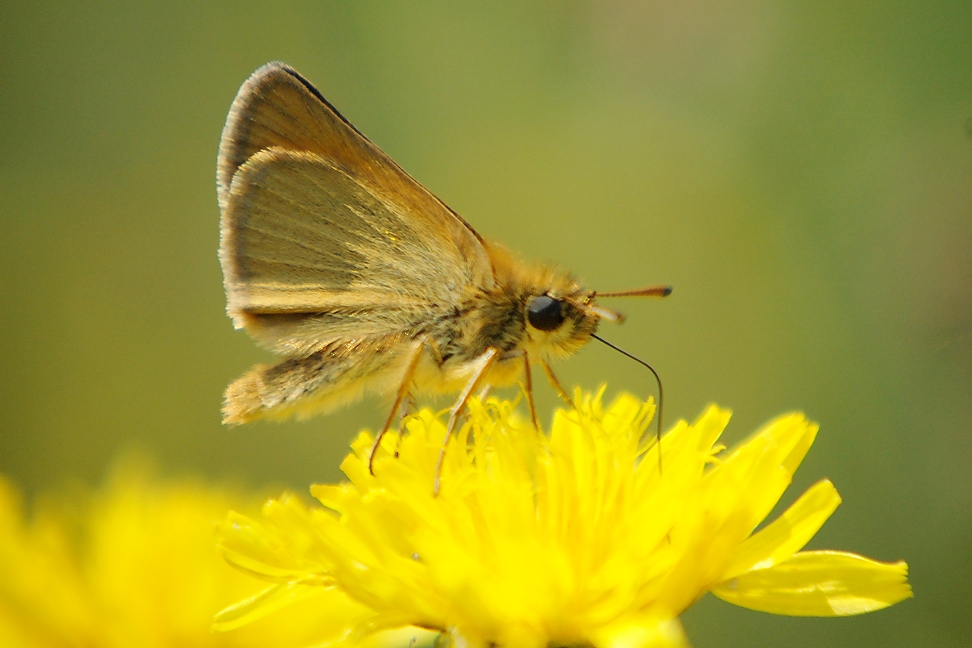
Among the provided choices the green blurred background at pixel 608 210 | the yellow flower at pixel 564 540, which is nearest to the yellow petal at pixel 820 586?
the yellow flower at pixel 564 540

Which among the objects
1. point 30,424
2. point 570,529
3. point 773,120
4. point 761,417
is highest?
point 773,120

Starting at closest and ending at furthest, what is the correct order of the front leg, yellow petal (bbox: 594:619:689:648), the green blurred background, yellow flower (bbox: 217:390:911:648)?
yellow petal (bbox: 594:619:689:648), yellow flower (bbox: 217:390:911:648), the front leg, the green blurred background

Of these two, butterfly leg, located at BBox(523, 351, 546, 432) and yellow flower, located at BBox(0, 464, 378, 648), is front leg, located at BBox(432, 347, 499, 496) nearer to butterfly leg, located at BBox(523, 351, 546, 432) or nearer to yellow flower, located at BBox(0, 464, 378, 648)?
butterfly leg, located at BBox(523, 351, 546, 432)

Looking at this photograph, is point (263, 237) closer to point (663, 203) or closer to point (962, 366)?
point (962, 366)

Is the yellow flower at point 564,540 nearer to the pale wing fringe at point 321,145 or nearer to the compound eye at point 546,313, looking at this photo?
the compound eye at point 546,313

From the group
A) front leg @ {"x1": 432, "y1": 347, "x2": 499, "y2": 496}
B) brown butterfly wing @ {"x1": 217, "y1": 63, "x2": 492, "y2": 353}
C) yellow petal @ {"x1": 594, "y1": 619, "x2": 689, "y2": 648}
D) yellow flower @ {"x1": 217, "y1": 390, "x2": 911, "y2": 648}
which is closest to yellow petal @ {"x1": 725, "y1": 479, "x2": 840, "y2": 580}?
yellow flower @ {"x1": 217, "y1": 390, "x2": 911, "y2": 648}

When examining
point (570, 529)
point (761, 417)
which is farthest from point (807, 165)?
point (570, 529)
